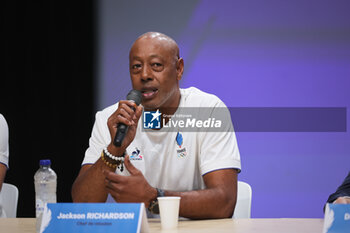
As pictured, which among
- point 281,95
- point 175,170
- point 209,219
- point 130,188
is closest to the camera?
point 130,188

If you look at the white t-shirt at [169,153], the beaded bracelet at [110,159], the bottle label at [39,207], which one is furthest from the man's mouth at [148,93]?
the bottle label at [39,207]

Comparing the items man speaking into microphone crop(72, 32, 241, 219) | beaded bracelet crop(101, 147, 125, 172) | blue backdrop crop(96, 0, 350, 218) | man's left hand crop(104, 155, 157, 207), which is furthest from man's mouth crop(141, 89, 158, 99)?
blue backdrop crop(96, 0, 350, 218)

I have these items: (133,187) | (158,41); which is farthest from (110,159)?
(158,41)

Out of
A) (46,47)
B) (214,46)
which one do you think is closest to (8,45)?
(46,47)

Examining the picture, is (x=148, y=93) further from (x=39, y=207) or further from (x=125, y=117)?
(x=39, y=207)

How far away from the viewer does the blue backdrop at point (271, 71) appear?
3465 mm

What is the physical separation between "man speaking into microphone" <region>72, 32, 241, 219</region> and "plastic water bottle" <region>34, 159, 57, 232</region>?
228 millimetres

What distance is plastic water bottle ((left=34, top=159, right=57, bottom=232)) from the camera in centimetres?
158

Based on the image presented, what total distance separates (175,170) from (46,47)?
185 centimetres

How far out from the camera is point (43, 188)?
169 cm

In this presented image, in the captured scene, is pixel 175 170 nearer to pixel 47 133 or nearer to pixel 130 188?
pixel 130 188

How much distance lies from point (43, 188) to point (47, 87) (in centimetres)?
198

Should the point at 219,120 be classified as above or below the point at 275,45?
below

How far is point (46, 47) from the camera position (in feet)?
11.7
